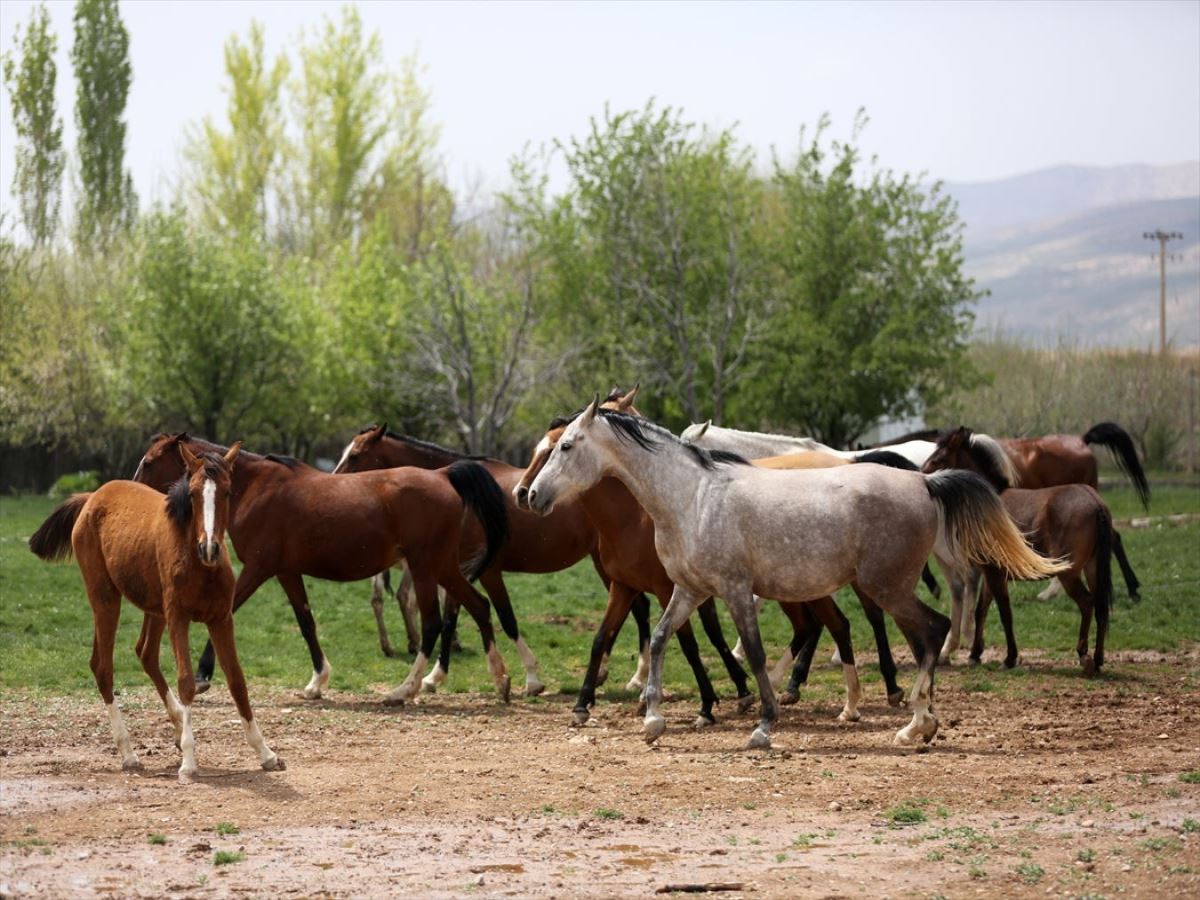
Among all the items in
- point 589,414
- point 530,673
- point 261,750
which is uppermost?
point 589,414

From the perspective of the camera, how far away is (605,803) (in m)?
8.14

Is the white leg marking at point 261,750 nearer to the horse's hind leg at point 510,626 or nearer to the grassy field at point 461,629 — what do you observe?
the grassy field at point 461,629

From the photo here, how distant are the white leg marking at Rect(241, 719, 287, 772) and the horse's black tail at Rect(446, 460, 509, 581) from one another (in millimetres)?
4097

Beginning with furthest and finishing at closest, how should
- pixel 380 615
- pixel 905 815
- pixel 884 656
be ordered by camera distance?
1. pixel 380 615
2. pixel 884 656
3. pixel 905 815

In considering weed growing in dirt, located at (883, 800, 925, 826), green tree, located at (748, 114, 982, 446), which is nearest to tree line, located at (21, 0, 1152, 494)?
green tree, located at (748, 114, 982, 446)

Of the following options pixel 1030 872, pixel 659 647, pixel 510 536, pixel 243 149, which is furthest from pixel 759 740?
pixel 243 149

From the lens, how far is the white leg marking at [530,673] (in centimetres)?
1301

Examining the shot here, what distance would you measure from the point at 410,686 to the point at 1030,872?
6.95 metres

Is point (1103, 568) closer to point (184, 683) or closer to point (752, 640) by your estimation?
point (752, 640)

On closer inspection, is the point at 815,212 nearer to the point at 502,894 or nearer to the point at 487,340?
the point at 487,340

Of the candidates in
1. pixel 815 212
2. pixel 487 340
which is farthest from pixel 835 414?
pixel 487 340

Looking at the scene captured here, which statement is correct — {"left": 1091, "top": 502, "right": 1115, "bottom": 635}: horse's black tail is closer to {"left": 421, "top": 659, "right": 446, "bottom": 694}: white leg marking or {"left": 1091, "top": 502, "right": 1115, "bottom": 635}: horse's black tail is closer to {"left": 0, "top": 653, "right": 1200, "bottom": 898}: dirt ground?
{"left": 0, "top": 653, "right": 1200, "bottom": 898}: dirt ground

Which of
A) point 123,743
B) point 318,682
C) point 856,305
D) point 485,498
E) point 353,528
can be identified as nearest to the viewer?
point 123,743

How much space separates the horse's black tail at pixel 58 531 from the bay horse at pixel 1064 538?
26.1 ft
